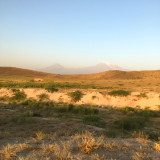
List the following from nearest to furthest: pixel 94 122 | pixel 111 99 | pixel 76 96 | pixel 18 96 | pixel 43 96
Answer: pixel 94 122, pixel 111 99, pixel 76 96, pixel 43 96, pixel 18 96

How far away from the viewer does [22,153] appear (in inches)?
215

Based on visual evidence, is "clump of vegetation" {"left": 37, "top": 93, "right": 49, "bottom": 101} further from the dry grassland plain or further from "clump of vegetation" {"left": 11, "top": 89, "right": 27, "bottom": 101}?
"clump of vegetation" {"left": 11, "top": 89, "right": 27, "bottom": 101}

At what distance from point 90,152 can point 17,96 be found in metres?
23.9

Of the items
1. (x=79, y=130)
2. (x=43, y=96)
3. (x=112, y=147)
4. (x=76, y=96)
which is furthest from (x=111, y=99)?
(x=112, y=147)

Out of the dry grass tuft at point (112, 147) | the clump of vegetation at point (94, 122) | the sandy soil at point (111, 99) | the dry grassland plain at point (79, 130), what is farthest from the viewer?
the sandy soil at point (111, 99)

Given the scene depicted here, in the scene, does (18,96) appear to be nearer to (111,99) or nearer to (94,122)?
(111,99)

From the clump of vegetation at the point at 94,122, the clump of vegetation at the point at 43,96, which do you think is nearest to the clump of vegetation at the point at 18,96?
the clump of vegetation at the point at 43,96

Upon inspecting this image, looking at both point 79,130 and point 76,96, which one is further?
point 76,96

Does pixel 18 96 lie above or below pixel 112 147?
below

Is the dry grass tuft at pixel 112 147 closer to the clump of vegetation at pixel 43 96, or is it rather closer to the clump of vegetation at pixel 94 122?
the clump of vegetation at pixel 94 122

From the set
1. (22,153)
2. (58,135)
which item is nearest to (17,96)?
(58,135)

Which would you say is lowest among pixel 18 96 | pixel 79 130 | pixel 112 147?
pixel 18 96

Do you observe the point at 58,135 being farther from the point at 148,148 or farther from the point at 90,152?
the point at 148,148

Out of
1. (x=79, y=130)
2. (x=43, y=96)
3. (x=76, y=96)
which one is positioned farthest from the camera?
(x=43, y=96)
